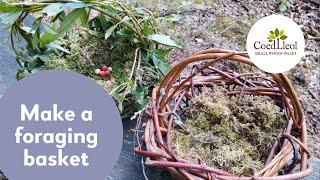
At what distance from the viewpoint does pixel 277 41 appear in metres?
0.98

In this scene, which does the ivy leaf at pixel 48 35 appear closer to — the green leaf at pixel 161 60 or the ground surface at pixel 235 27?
the green leaf at pixel 161 60

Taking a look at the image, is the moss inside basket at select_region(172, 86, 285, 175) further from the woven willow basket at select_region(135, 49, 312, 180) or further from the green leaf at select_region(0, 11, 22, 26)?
the green leaf at select_region(0, 11, 22, 26)

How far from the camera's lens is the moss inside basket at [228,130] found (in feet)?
3.33

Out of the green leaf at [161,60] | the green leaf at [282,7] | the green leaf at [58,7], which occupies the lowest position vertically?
the green leaf at [161,60]

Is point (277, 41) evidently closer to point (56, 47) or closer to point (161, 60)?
point (161, 60)

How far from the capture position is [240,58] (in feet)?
2.92

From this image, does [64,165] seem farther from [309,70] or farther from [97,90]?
[309,70]

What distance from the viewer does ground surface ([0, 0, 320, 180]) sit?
145cm

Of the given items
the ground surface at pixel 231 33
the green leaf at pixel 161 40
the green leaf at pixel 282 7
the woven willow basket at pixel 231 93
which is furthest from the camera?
the green leaf at pixel 282 7

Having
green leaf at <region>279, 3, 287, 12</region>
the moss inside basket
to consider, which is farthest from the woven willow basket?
A: green leaf at <region>279, 3, 287, 12</region>

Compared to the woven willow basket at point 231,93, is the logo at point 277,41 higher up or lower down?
higher up

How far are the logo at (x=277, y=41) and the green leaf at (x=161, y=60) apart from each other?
0.80ft

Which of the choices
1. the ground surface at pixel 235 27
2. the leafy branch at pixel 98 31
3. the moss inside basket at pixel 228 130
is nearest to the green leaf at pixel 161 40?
the leafy branch at pixel 98 31

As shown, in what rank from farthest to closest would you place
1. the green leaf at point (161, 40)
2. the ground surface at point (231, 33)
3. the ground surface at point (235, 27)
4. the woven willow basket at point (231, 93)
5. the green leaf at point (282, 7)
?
the green leaf at point (282, 7)
the ground surface at point (235, 27)
the ground surface at point (231, 33)
the green leaf at point (161, 40)
the woven willow basket at point (231, 93)
